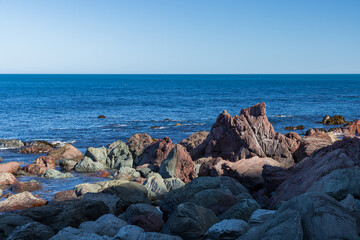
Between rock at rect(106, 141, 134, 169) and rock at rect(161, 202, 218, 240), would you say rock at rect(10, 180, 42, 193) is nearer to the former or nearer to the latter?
rock at rect(106, 141, 134, 169)

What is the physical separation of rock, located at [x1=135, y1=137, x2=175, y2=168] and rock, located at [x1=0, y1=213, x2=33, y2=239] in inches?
482

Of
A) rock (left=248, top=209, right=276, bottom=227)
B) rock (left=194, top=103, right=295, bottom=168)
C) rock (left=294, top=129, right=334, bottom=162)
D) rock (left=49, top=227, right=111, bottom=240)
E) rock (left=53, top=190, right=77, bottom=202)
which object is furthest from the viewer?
rock (left=194, top=103, right=295, bottom=168)

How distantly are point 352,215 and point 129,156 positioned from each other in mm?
19152

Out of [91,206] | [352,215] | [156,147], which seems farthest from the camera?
[156,147]

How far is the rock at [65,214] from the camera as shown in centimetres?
1103

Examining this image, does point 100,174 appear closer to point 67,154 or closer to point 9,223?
point 67,154

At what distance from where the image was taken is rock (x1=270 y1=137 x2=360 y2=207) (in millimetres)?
11656

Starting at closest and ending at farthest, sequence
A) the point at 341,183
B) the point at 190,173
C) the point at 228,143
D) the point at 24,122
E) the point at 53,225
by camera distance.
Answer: the point at 341,183
the point at 53,225
the point at 190,173
the point at 228,143
the point at 24,122

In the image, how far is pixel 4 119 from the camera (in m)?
51.1

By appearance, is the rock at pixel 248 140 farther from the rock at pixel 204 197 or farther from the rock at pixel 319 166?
the rock at pixel 204 197

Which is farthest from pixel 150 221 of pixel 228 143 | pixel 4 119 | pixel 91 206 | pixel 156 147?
pixel 4 119

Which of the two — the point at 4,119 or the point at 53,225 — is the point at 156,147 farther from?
the point at 4,119

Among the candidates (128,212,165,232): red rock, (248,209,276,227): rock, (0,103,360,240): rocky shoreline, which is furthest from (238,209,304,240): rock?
(128,212,165,232): red rock

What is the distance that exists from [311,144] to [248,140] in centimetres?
333
